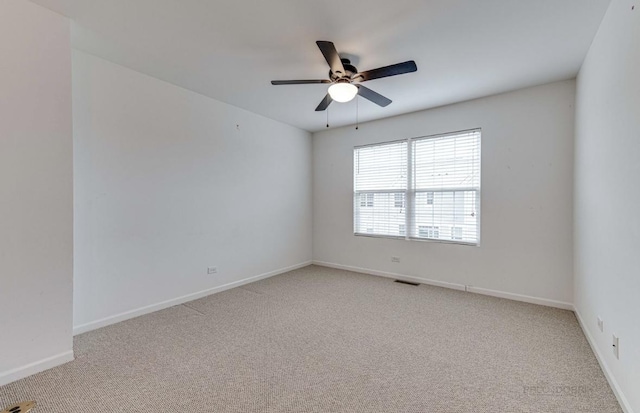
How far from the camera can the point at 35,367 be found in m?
2.01

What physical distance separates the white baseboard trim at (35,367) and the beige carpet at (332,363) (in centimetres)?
6

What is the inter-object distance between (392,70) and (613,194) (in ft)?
5.89

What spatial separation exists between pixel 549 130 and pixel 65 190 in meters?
4.88

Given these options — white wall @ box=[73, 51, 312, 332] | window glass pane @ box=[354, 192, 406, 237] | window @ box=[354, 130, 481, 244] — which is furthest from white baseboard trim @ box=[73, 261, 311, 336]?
window @ box=[354, 130, 481, 244]

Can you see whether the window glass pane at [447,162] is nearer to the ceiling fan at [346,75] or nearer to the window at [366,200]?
the window at [366,200]

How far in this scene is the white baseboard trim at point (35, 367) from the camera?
6.23 feet

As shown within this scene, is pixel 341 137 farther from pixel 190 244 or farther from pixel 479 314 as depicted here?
pixel 479 314

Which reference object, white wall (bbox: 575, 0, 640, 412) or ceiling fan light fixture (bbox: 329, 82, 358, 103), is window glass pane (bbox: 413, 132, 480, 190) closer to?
white wall (bbox: 575, 0, 640, 412)

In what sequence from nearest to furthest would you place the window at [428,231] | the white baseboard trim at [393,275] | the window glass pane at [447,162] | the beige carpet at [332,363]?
the beige carpet at [332,363] → the window glass pane at [447,162] → the white baseboard trim at [393,275] → the window at [428,231]

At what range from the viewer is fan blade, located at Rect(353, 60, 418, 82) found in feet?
7.22

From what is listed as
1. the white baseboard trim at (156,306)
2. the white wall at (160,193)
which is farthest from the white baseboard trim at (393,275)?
the white baseboard trim at (156,306)

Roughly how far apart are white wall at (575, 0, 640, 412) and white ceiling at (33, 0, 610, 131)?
0.39 metres

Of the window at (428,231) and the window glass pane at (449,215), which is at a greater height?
the window glass pane at (449,215)

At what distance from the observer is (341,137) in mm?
5133
